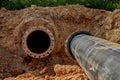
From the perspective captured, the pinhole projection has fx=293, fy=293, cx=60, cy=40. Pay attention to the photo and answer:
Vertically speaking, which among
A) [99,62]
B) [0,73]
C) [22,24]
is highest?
[99,62]

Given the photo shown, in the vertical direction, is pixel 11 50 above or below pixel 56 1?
below

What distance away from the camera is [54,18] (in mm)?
11062

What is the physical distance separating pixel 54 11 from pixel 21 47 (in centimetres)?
195

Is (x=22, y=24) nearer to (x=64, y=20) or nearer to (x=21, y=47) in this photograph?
(x=21, y=47)

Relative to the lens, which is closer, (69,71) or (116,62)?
(116,62)

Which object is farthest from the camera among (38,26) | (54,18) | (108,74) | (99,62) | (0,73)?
(54,18)

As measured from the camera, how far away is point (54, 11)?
11.3m

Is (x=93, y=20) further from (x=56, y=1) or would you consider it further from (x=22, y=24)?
(x=56, y=1)

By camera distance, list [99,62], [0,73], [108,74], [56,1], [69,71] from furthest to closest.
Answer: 1. [56,1]
2. [0,73]
3. [69,71]
4. [99,62]
5. [108,74]

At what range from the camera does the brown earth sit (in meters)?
10.1

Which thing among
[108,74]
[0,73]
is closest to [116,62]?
[108,74]

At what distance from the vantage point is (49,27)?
10.7 metres

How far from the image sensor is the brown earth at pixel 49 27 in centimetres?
1007

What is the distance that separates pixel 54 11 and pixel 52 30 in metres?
0.91
